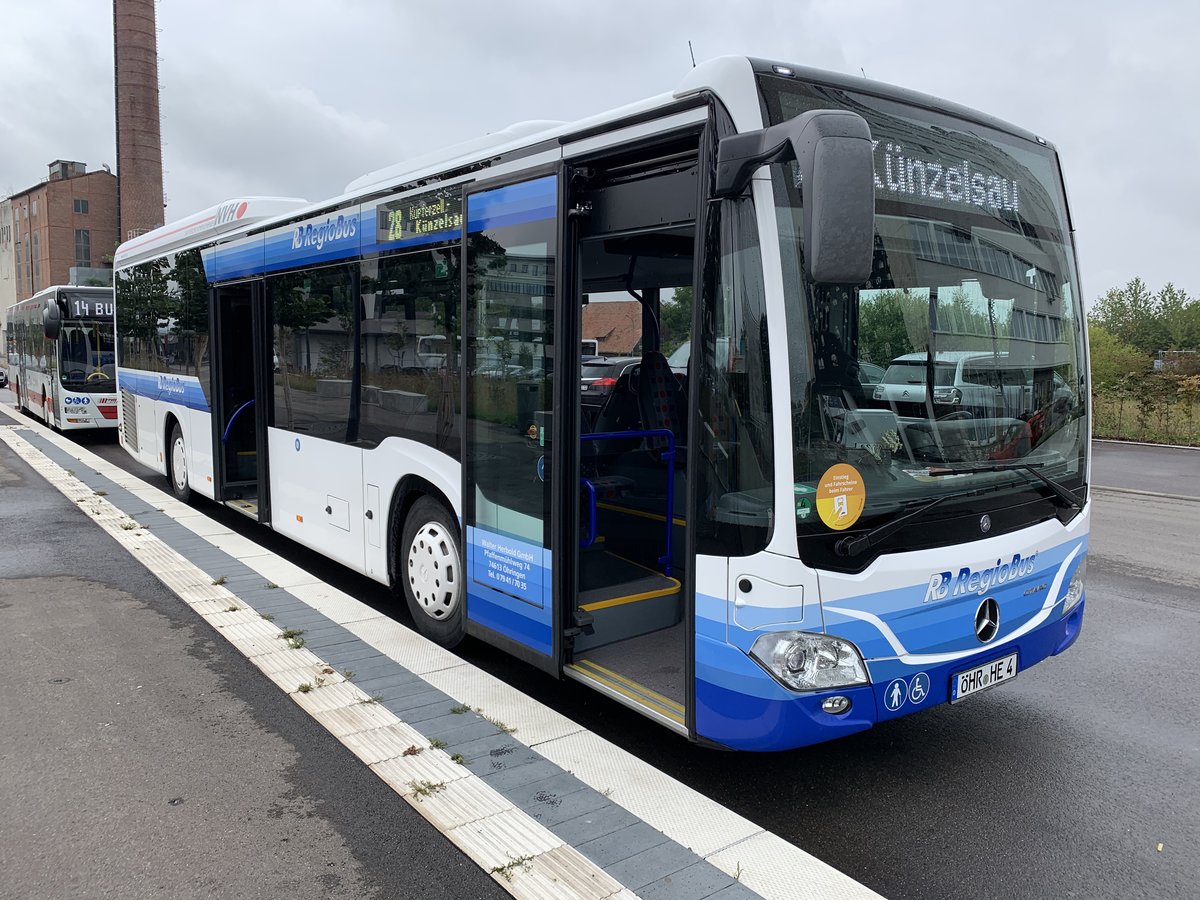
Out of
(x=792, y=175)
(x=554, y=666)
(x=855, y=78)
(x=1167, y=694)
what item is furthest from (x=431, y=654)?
(x=1167, y=694)

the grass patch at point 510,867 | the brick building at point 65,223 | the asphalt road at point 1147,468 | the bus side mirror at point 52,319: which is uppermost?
the brick building at point 65,223

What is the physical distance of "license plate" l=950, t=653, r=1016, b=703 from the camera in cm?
374

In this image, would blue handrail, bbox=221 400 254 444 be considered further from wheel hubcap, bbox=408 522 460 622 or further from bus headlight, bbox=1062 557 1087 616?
bus headlight, bbox=1062 557 1087 616

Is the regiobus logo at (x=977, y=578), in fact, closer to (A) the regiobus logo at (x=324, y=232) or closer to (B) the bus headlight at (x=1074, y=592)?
(B) the bus headlight at (x=1074, y=592)

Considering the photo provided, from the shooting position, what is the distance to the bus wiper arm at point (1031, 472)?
3.68m

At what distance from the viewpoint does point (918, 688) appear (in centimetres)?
361

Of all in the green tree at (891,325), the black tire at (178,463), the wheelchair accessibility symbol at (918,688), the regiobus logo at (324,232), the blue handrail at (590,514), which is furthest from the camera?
the black tire at (178,463)

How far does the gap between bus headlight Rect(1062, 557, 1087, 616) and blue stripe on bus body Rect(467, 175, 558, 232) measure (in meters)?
3.01

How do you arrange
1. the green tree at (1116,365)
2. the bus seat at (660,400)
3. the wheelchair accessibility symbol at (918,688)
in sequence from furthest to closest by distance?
the green tree at (1116,365)
the bus seat at (660,400)
the wheelchair accessibility symbol at (918,688)

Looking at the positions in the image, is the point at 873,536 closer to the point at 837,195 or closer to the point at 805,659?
the point at 805,659

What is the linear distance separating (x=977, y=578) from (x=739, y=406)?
1289mm

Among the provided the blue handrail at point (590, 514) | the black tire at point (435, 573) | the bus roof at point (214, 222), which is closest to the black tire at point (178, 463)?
the bus roof at point (214, 222)

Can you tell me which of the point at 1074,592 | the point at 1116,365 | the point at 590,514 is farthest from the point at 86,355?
the point at 1116,365

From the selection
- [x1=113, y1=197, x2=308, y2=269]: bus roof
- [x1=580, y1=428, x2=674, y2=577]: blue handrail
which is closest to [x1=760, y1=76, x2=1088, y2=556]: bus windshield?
[x1=580, y1=428, x2=674, y2=577]: blue handrail
